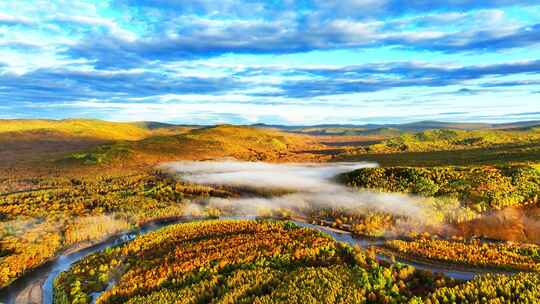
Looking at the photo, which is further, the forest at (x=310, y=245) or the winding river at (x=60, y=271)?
the winding river at (x=60, y=271)

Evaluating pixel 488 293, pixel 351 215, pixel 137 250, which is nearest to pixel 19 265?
pixel 137 250

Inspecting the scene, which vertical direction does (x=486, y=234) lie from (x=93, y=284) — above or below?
above

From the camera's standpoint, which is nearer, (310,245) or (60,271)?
(310,245)

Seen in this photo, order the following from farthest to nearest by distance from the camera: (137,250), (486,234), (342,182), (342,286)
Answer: (342,182) → (137,250) → (486,234) → (342,286)

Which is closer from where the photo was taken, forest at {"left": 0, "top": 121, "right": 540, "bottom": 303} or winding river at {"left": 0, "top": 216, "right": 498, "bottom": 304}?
forest at {"left": 0, "top": 121, "right": 540, "bottom": 303}

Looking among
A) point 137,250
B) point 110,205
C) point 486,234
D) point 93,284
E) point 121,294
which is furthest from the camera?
point 110,205

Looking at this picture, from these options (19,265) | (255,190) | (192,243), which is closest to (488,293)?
(192,243)

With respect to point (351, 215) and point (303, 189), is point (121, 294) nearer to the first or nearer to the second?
point (351, 215)

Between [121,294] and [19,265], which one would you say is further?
[19,265]
